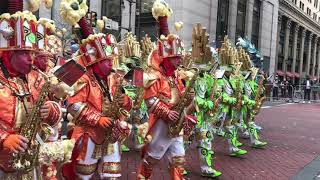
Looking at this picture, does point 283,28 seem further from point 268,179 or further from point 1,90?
point 1,90

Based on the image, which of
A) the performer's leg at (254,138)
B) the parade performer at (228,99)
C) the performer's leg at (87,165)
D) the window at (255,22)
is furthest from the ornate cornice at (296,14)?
the performer's leg at (87,165)

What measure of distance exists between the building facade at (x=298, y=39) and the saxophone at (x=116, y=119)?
48953 mm

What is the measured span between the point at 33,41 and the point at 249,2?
3678cm

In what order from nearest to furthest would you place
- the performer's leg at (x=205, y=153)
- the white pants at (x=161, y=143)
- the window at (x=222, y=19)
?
Answer: 1. the white pants at (x=161, y=143)
2. the performer's leg at (x=205, y=153)
3. the window at (x=222, y=19)

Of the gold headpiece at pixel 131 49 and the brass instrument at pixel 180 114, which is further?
the gold headpiece at pixel 131 49

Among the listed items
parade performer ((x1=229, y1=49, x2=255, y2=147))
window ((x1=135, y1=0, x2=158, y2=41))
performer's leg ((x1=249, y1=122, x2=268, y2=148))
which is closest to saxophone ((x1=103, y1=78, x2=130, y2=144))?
parade performer ((x1=229, y1=49, x2=255, y2=147))

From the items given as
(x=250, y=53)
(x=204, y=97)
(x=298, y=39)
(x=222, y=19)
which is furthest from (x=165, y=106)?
(x=298, y=39)

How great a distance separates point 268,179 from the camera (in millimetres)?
7875

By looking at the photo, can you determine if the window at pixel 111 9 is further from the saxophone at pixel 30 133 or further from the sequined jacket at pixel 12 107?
the saxophone at pixel 30 133

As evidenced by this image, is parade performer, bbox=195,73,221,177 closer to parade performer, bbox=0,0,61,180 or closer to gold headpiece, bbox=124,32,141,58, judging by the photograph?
gold headpiece, bbox=124,32,141,58

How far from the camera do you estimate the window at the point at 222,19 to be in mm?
32938

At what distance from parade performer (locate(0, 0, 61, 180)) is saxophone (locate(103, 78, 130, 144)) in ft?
3.39

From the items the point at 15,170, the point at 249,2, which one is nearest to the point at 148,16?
the point at 249,2

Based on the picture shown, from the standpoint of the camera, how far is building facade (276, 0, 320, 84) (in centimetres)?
5620
